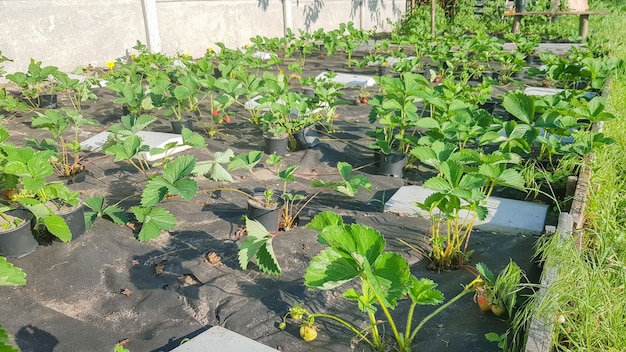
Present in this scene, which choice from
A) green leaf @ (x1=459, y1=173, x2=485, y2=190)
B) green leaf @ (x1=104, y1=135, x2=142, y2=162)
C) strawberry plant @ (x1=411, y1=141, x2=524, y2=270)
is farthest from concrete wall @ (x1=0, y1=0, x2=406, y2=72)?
green leaf @ (x1=459, y1=173, x2=485, y2=190)

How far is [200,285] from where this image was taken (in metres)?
2.29

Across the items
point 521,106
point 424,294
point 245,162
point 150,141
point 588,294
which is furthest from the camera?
point 150,141

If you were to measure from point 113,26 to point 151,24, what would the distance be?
0.60 metres

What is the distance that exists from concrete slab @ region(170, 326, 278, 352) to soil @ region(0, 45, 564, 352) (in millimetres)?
97

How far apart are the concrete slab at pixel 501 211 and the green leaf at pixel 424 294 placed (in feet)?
3.57

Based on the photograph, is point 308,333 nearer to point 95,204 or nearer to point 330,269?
point 330,269

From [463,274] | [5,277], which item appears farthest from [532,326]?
[5,277]

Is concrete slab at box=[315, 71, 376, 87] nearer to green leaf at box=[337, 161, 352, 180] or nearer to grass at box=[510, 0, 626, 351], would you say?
green leaf at box=[337, 161, 352, 180]

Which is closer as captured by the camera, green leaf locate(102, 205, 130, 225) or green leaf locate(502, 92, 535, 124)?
green leaf locate(102, 205, 130, 225)

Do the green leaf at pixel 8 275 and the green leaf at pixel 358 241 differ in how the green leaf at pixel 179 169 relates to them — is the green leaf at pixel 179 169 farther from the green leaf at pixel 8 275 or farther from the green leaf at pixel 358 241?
the green leaf at pixel 358 241

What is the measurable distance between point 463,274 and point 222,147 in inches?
93.9

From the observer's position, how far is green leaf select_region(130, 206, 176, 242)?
243 centimetres

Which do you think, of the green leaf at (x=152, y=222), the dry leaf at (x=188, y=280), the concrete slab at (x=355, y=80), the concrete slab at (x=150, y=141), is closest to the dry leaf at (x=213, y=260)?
the dry leaf at (x=188, y=280)

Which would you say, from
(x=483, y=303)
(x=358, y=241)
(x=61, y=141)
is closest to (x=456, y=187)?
(x=483, y=303)
